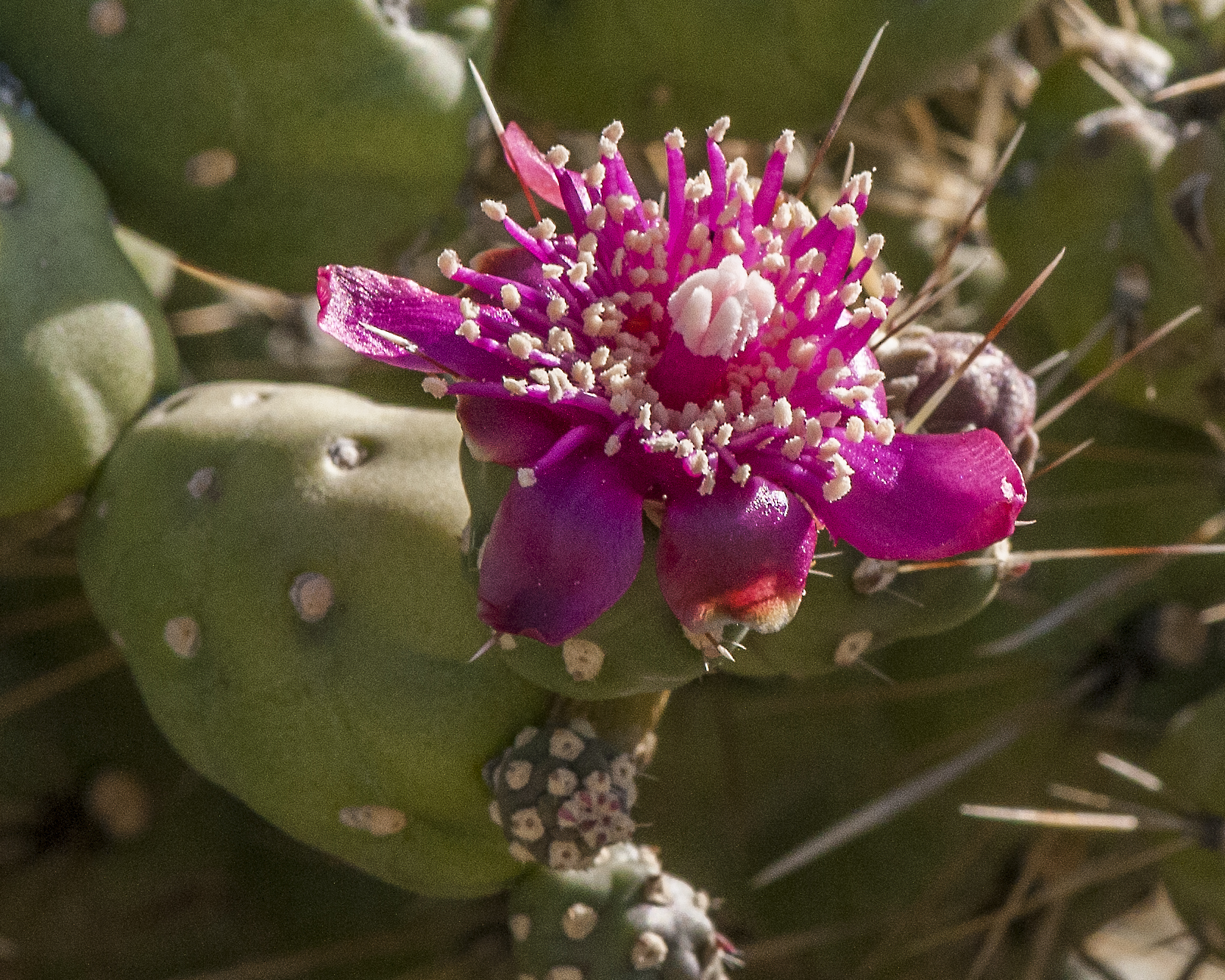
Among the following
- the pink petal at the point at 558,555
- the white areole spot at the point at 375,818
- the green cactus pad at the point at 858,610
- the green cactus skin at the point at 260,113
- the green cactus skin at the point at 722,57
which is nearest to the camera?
the pink petal at the point at 558,555

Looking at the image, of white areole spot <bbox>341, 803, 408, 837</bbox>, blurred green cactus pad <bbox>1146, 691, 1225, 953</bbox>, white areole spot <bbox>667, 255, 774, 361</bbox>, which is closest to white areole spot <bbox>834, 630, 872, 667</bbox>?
white areole spot <bbox>667, 255, 774, 361</bbox>

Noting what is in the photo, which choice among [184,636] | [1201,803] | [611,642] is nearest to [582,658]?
[611,642]

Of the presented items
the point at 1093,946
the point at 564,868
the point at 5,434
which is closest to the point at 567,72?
the point at 5,434

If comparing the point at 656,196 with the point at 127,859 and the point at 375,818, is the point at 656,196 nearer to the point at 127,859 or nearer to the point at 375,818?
the point at 375,818

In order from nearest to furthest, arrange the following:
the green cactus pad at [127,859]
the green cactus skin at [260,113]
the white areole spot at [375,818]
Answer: the white areole spot at [375,818] < the green cactus skin at [260,113] < the green cactus pad at [127,859]

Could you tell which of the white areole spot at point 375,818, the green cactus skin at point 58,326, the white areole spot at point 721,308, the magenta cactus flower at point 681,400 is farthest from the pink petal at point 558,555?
the green cactus skin at point 58,326

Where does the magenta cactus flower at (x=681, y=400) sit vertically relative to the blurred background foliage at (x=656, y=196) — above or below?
above

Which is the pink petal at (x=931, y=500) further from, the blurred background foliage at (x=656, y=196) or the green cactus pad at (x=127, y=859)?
the green cactus pad at (x=127, y=859)
